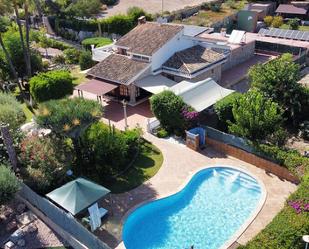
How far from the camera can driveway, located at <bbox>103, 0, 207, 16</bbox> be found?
84062 millimetres

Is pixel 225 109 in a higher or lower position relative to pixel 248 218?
higher

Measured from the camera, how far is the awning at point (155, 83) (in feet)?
135

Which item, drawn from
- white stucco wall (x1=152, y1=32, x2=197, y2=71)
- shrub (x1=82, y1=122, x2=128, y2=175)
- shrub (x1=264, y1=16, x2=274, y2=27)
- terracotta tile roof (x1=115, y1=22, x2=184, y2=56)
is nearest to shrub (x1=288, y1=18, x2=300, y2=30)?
shrub (x1=264, y1=16, x2=274, y2=27)

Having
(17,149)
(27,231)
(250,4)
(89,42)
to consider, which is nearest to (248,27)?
(250,4)

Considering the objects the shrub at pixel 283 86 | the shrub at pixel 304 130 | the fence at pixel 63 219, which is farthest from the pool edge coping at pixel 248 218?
the shrub at pixel 283 86

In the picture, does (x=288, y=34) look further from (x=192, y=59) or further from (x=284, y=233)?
(x=284, y=233)

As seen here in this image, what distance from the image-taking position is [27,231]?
2525 centimetres

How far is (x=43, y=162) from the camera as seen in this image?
27766mm

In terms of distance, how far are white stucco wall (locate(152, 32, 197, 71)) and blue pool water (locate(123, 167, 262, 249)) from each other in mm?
17720

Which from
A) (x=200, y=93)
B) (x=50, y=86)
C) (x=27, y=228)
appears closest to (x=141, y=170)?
(x=27, y=228)

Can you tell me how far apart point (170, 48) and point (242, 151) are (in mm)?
18301

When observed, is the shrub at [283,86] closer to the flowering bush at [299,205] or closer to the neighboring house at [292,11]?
the flowering bush at [299,205]

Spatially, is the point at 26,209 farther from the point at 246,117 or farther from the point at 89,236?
the point at 246,117

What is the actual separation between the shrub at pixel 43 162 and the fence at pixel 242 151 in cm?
1394
